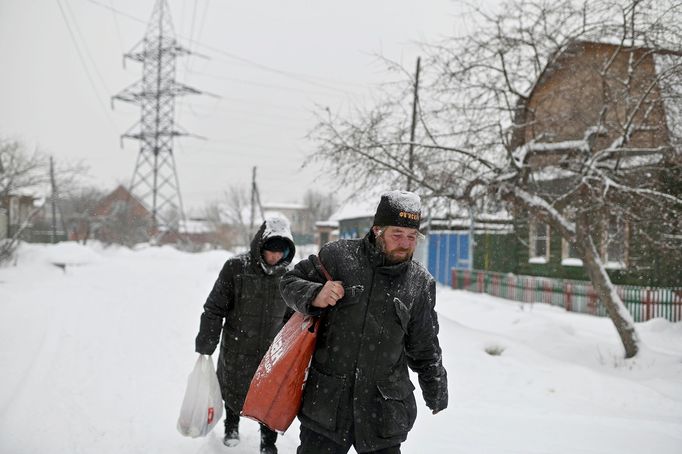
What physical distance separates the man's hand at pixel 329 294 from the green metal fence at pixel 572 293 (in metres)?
12.1

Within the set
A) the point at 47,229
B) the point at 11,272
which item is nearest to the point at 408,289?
the point at 11,272

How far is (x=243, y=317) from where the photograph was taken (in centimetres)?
392

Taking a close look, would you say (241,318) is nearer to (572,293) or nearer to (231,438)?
(231,438)

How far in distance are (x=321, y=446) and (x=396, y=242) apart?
103cm

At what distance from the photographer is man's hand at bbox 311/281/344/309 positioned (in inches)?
92.4

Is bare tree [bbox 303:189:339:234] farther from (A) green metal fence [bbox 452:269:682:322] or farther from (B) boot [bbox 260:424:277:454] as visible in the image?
(B) boot [bbox 260:424:277:454]

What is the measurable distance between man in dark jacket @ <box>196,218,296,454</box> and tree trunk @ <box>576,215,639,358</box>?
6222mm

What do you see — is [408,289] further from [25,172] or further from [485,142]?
[25,172]

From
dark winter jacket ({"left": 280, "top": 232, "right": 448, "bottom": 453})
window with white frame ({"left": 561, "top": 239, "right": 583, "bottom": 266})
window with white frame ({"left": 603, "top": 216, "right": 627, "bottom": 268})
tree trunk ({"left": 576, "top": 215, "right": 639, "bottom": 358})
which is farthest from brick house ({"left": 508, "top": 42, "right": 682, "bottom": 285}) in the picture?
window with white frame ({"left": 561, "top": 239, "right": 583, "bottom": 266})

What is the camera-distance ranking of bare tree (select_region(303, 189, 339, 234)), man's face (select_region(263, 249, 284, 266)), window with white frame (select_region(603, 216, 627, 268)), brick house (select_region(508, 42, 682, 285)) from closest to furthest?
man's face (select_region(263, 249, 284, 266)) → brick house (select_region(508, 42, 682, 285)) → window with white frame (select_region(603, 216, 627, 268)) → bare tree (select_region(303, 189, 339, 234))

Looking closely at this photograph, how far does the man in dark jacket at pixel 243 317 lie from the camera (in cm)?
387

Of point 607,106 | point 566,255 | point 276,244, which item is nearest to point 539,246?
point 566,255

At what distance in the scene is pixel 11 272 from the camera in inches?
616

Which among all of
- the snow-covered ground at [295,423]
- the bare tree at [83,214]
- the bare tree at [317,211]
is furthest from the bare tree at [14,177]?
the bare tree at [317,211]
